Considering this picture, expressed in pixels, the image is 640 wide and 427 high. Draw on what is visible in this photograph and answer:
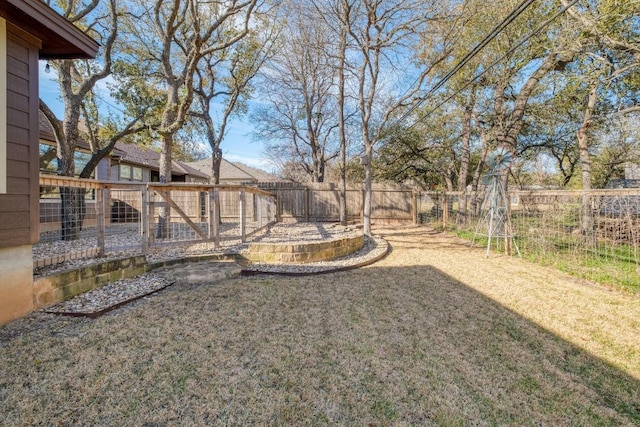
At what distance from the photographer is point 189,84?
21.5 feet

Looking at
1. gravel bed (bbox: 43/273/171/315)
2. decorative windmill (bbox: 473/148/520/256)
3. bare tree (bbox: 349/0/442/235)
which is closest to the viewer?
gravel bed (bbox: 43/273/171/315)

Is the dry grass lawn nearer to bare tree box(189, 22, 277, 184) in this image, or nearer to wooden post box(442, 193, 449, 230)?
wooden post box(442, 193, 449, 230)

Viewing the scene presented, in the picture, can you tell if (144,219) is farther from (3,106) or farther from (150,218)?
(3,106)

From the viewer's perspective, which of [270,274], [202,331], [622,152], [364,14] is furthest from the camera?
[622,152]

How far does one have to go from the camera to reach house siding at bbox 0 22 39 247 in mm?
2826

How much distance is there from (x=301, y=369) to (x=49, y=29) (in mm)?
4188

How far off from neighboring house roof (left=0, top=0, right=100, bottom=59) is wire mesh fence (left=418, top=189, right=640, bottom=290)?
700 cm

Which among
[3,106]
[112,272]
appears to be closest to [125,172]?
[112,272]

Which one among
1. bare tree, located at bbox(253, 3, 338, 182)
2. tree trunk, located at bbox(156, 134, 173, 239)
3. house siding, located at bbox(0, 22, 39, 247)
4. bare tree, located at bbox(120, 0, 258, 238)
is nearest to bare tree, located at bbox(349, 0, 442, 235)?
bare tree, located at bbox(253, 3, 338, 182)

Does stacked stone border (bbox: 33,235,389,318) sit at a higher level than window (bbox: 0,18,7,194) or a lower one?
lower

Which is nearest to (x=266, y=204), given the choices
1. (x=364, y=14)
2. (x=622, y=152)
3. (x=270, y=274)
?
(x=270, y=274)

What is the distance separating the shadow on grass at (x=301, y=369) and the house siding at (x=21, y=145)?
0.92 m

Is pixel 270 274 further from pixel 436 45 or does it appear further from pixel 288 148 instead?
pixel 288 148

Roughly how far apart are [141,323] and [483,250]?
717 cm
